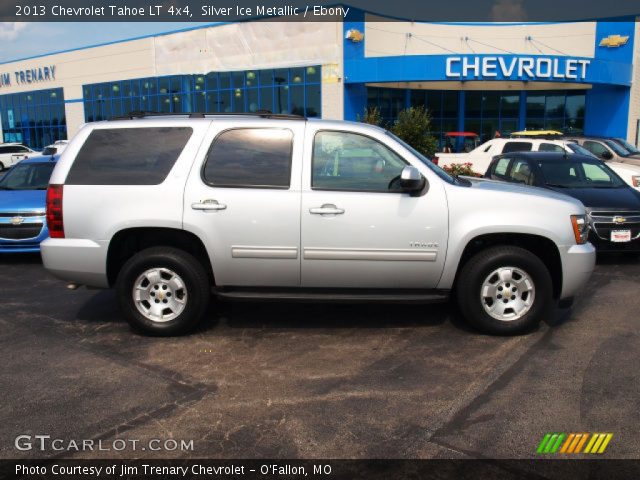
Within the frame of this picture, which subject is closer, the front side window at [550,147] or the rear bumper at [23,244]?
the rear bumper at [23,244]

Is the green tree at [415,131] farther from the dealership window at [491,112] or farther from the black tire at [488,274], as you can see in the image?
the dealership window at [491,112]

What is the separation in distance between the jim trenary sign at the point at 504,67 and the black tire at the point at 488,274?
23.7 m

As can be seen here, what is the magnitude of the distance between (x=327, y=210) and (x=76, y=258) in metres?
2.29

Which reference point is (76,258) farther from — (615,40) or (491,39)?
(615,40)

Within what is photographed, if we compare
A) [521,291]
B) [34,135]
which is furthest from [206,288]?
[34,135]

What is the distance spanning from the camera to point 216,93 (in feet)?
110

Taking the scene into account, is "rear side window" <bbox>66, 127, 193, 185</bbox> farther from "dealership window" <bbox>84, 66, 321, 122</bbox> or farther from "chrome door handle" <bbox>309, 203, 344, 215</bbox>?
"dealership window" <bbox>84, 66, 321, 122</bbox>

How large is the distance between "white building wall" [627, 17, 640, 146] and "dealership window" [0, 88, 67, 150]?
37694mm

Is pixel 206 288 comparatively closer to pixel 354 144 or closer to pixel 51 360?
pixel 51 360

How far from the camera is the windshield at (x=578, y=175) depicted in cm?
890

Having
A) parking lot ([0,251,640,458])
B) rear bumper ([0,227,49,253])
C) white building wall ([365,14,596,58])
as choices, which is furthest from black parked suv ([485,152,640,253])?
white building wall ([365,14,596,58])

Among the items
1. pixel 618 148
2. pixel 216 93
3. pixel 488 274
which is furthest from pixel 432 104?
pixel 488 274

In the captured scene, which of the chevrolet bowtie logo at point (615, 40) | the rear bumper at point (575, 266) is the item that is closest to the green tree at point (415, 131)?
the rear bumper at point (575, 266)

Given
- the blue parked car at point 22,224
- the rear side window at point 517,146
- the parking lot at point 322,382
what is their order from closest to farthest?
the parking lot at point 322,382, the blue parked car at point 22,224, the rear side window at point 517,146
